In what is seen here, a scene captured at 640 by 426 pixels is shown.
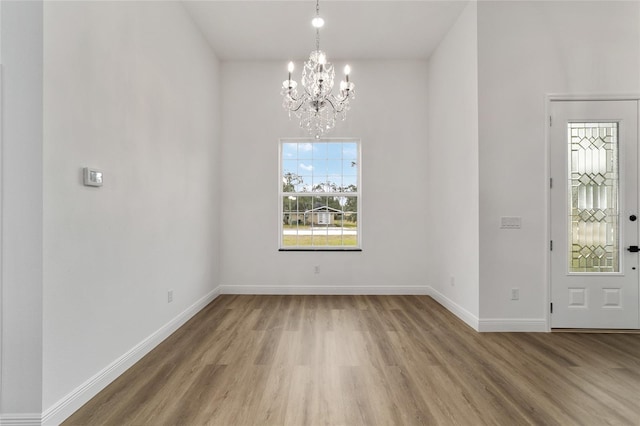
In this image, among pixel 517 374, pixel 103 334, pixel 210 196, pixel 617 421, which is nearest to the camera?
pixel 617 421

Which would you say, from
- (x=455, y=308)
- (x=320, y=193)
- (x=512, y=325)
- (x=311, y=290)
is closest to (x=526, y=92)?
(x=512, y=325)

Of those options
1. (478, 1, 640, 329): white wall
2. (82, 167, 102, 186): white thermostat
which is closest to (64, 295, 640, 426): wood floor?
(478, 1, 640, 329): white wall

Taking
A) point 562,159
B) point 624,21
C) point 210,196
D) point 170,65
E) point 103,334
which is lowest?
point 103,334

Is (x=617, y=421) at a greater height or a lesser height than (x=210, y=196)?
lesser

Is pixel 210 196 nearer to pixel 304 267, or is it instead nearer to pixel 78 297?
pixel 304 267

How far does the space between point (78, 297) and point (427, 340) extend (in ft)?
9.42

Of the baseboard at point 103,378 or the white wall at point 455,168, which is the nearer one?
the baseboard at point 103,378

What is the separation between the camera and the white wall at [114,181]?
5.98ft

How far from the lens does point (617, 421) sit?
6.05ft

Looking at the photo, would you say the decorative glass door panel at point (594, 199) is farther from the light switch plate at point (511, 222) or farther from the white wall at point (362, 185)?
the white wall at point (362, 185)

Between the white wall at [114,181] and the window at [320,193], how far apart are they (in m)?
1.52

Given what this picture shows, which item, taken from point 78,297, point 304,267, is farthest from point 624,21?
point 78,297

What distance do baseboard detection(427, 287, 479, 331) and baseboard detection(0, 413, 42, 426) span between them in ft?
11.7

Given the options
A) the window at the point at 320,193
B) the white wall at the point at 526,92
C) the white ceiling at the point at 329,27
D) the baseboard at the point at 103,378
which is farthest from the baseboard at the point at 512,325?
the white ceiling at the point at 329,27
